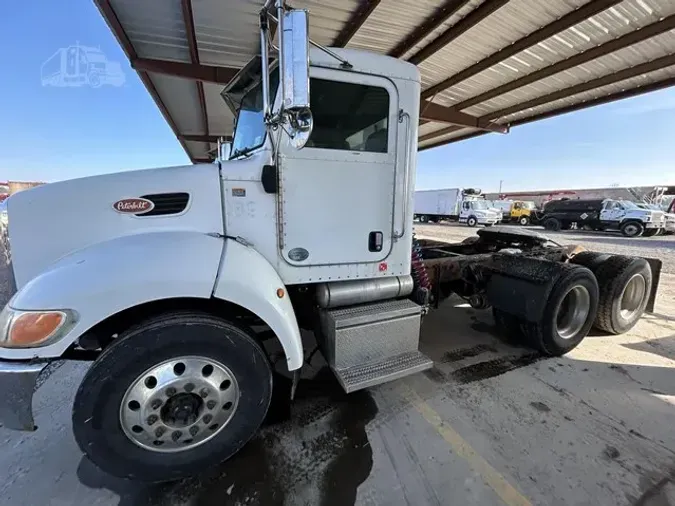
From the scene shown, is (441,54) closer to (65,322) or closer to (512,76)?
(512,76)

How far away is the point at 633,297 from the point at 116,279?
5.89 m

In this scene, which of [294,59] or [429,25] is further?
[429,25]

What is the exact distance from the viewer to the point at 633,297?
4.41m

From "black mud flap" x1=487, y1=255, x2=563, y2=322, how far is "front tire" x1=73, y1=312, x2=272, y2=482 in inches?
114

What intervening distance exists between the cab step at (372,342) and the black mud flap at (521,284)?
160cm

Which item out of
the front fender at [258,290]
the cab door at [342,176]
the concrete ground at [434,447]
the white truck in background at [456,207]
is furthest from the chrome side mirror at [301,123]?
the white truck in background at [456,207]

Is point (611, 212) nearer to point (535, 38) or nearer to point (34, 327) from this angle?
point (535, 38)

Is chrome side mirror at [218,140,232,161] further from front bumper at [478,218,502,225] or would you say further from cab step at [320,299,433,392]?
front bumper at [478,218,502,225]

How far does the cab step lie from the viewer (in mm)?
Result: 2398

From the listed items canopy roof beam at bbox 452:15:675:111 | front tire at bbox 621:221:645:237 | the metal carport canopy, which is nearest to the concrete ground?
canopy roof beam at bbox 452:15:675:111

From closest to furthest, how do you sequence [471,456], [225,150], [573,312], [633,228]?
[471,456] < [225,150] < [573,312] < [633,228]

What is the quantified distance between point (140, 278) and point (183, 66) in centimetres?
614

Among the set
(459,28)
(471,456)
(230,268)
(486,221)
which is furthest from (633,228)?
→ (230,268)

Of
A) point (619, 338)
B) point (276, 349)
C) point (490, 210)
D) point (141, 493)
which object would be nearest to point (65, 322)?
point (141, 493)
